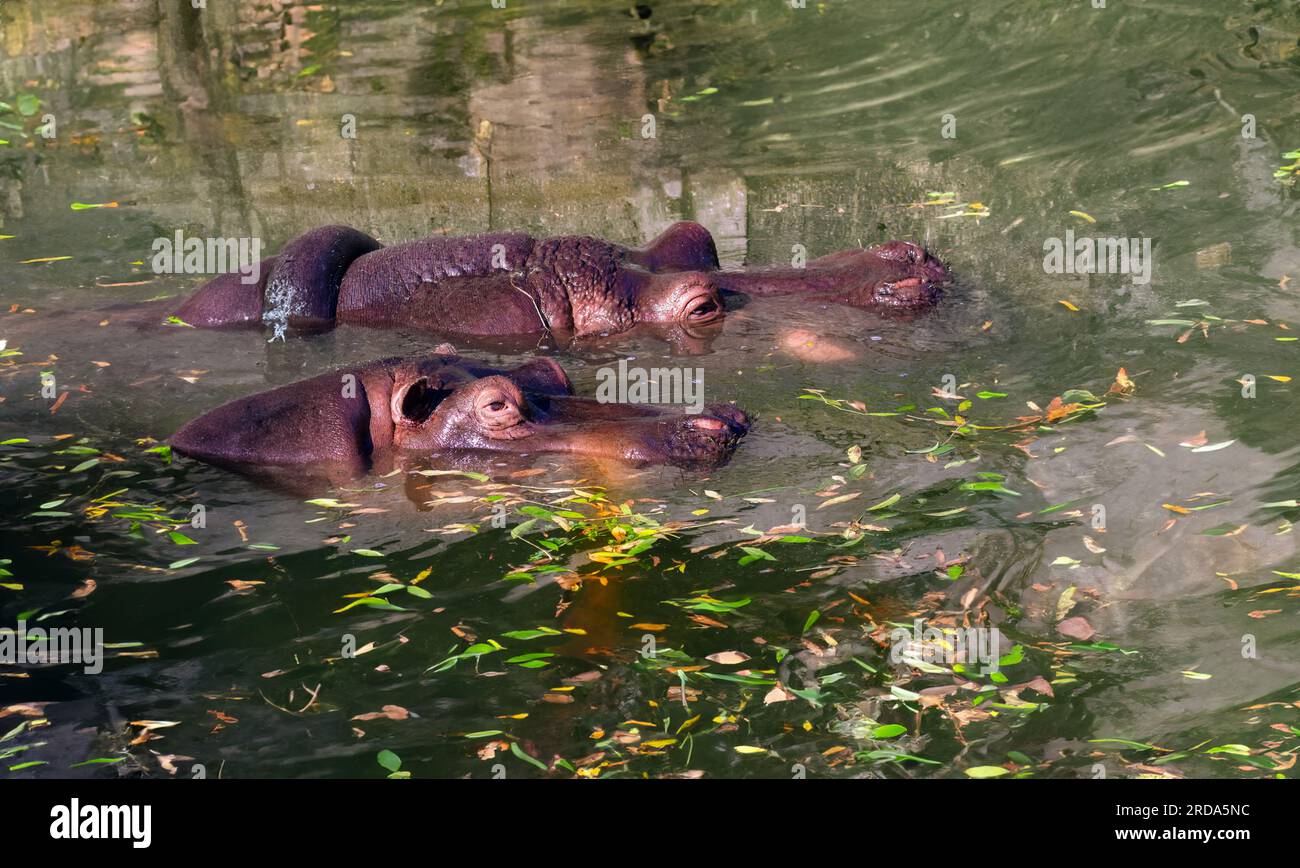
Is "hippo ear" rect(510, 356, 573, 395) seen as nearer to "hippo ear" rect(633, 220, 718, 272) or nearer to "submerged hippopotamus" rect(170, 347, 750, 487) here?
"submerged hippopotamus" rect(170, 347, 750, 487)

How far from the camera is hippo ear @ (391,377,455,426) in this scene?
7520 mm

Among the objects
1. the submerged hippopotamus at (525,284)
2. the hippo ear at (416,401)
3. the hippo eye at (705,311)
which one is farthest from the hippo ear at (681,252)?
the hippo ear at (416,401)

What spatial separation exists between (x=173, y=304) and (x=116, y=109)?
534 cm

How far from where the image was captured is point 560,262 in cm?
956

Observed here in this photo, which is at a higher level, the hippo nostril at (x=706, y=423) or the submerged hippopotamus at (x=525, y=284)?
the submerged hippopotamus at (x=525, y=284)

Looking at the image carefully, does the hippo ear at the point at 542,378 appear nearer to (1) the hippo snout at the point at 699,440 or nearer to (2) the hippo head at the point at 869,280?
(1) the hippo snout at the point at 699,440

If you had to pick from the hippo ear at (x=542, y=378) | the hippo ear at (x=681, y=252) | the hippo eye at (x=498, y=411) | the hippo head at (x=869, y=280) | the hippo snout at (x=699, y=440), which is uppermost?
the hippo ear at (x=681, y=252)

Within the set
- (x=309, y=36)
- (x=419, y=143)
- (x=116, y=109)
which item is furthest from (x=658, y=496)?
(x=309, y=36)

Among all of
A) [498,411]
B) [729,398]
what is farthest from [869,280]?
[498,411]

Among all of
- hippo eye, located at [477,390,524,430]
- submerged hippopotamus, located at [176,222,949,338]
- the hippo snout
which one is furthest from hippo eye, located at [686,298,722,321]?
hippo eye, located at [477,390,524,430]

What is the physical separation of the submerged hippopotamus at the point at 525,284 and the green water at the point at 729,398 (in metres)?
0.26

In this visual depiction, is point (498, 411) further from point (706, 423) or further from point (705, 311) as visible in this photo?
point (705, 311)

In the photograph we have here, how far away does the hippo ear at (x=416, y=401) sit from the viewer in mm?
7520

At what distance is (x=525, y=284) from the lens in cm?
952
